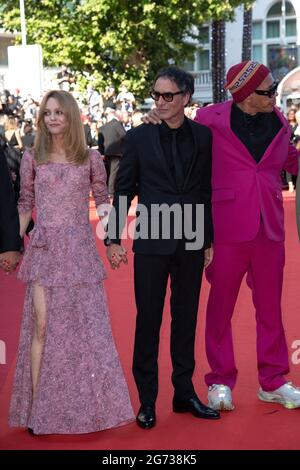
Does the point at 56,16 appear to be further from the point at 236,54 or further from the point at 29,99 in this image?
the point at 236,54

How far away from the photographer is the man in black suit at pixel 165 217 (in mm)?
4898

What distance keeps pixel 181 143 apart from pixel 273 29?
4729cm

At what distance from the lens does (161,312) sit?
506cm

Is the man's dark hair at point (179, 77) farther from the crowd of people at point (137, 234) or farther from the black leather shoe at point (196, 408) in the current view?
the black leather shoe at point (196, 408)

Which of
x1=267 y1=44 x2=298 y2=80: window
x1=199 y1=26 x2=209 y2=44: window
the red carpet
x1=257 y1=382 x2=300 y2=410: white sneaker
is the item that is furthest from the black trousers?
x1=267 y1=44 x2=298 y2=80: window

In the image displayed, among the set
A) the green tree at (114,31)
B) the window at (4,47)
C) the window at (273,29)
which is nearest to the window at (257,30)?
the window at (273,29)

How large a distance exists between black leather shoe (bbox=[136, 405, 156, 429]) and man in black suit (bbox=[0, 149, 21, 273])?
1080 millimetres

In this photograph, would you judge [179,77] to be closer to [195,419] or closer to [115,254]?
[115,254]

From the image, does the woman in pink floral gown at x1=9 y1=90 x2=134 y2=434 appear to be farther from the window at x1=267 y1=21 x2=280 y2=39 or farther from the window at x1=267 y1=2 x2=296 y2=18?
the window at x1=267 y1=21 x2=280 y2=39

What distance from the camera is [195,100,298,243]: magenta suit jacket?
16.8ft

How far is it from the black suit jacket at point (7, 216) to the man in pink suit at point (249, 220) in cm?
116

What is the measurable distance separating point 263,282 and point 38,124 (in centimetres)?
147

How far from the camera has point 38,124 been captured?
4.95 metres

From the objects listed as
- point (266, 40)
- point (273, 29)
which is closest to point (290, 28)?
point (273, 29)
